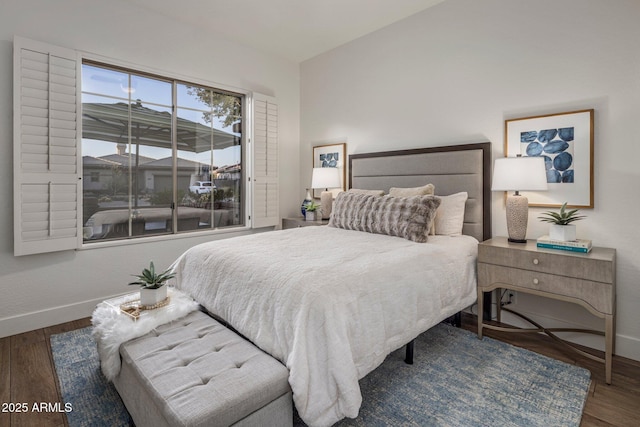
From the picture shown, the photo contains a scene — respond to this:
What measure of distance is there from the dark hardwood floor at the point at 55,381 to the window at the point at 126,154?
0.76m

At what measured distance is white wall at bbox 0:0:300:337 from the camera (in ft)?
8.39

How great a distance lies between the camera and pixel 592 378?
78.1 inches

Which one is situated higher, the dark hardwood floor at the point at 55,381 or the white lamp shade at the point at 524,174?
the white lamp shade at the point at 524,174

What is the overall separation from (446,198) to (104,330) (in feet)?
8.69

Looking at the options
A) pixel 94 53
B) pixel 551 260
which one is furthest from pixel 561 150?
pixel 94 53

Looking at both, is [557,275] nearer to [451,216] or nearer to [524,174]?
[524,174]

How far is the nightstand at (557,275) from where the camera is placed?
6.33ft

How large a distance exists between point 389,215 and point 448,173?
0.80 meters

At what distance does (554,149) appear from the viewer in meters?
2.47

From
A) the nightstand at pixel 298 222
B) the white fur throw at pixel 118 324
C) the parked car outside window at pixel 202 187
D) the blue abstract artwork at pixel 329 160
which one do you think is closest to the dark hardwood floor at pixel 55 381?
the white fur throw at pixel 118 324

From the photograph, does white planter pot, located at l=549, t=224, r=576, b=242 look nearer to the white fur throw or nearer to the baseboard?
the white fur throw

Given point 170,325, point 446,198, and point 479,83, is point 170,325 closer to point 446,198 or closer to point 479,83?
point 446,198

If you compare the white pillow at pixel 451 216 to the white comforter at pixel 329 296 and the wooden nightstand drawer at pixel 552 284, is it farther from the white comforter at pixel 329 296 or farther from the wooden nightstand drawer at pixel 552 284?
the wooden nightstand drawer at pixel 552 284

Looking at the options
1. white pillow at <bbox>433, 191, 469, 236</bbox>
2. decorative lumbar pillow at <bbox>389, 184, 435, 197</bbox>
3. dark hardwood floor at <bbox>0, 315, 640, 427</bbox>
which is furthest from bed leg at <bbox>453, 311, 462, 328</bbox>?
decorative lumbar pillow at <bbox>389, 184, 435, 197</bbox>
